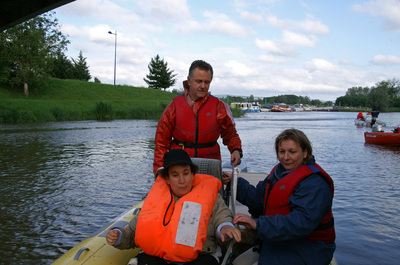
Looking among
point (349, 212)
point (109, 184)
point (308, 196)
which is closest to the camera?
point (308, 196)

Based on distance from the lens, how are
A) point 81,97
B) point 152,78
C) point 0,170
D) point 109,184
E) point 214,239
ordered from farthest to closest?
point 152,78 < point 81,97 < point 0,170 < point 109,184 < point 214,239

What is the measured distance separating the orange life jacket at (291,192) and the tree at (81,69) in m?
56.6

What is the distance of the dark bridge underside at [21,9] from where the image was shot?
7.78 meters

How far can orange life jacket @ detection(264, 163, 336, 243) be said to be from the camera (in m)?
2.28

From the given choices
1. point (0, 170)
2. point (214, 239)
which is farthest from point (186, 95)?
point (0, 170)

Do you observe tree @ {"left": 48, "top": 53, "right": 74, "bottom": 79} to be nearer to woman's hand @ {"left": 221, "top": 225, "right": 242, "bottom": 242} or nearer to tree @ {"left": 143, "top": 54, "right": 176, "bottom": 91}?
tree @ {"left": 143, "top": 54, "right": 176, "bottom": 91}

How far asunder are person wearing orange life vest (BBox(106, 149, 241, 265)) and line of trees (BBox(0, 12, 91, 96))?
3842cm

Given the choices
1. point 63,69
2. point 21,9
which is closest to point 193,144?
point 21,9

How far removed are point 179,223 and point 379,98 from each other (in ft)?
290

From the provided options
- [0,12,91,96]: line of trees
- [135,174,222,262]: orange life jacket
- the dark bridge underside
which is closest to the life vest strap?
[135,174,222,262]: orange life jacket

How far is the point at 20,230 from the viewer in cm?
503

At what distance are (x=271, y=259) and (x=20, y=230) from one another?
13.4ft

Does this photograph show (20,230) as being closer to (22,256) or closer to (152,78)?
(22,256)

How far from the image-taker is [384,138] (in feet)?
52.2
